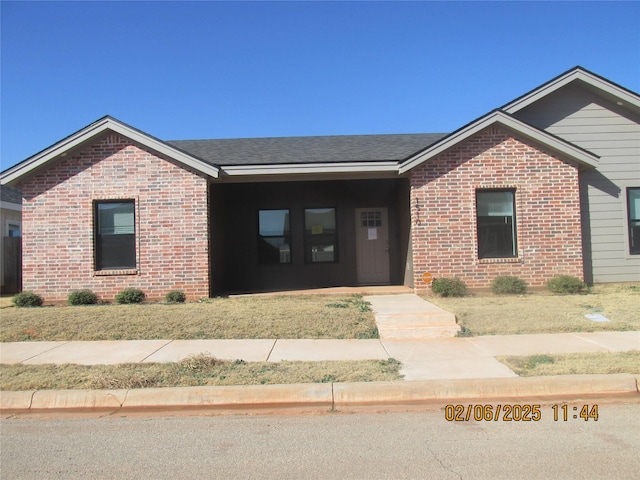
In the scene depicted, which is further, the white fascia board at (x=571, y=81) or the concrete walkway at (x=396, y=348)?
the white fascia board at (x=571, y=81)

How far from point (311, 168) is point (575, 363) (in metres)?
7.25

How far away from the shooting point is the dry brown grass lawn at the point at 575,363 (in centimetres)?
584

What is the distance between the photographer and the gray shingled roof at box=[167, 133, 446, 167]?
A: 480 inches

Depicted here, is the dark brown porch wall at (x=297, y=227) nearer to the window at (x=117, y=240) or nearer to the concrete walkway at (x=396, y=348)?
the window at (x=117, y=240)

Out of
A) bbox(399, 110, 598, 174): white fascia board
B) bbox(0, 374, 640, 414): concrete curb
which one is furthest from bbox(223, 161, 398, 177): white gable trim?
bbox(0, 374, 640, 414): concrete curb

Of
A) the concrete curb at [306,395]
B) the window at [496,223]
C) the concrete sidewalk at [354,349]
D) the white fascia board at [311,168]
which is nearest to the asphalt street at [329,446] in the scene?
the concrete curb at [306,395]

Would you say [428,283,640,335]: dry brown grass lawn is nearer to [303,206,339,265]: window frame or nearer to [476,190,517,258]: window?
[476,190,517,258]: window

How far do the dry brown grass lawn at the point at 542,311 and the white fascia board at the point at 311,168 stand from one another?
3.30m

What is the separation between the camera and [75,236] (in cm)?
1145

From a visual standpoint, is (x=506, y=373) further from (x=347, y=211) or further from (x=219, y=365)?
(x=347, y=211)

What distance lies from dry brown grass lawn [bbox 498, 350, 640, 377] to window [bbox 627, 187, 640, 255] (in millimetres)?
7261

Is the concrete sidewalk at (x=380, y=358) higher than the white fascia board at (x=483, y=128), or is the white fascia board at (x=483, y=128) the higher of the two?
the white fascia board at (x=483, y=128)

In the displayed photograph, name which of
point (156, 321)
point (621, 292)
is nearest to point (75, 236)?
point (156, 321)

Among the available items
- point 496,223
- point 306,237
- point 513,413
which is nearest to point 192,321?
point 306,237
